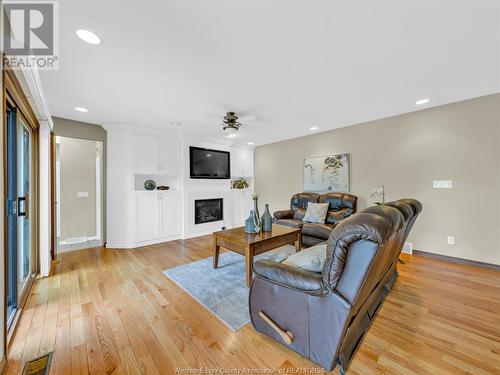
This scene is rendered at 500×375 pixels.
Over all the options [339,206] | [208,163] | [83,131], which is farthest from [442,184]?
[83,131]

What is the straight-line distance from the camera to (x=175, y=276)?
109 inches

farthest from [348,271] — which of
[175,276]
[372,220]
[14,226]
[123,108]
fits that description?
[123,108]

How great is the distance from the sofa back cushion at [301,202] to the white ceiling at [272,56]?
195 cm

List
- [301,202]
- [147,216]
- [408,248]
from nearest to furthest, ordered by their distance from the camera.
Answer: [408,248], [147,216], [301,202]

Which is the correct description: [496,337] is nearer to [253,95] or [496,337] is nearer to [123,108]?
[253,95]

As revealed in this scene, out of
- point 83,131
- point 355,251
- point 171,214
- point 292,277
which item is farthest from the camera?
point 171,214

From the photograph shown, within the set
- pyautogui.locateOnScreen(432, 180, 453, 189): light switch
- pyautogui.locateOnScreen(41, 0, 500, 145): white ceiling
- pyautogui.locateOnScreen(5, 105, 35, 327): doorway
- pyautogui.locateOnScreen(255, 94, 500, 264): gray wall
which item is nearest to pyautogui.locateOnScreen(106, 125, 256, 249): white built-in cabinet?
pyautogui.locateOnScreen(41, 0, 500, 145): white ceiling

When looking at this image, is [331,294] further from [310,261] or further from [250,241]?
[250,241]

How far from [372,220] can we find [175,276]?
252cm

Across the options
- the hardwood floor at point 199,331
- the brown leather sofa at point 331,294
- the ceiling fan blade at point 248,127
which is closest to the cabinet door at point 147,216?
the hardwood floor at point 199,331

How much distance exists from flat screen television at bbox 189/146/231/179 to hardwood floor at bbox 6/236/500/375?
109 inches

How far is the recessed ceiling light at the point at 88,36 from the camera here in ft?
5.33

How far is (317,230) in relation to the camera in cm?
376

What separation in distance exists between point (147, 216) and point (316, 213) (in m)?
3.39
